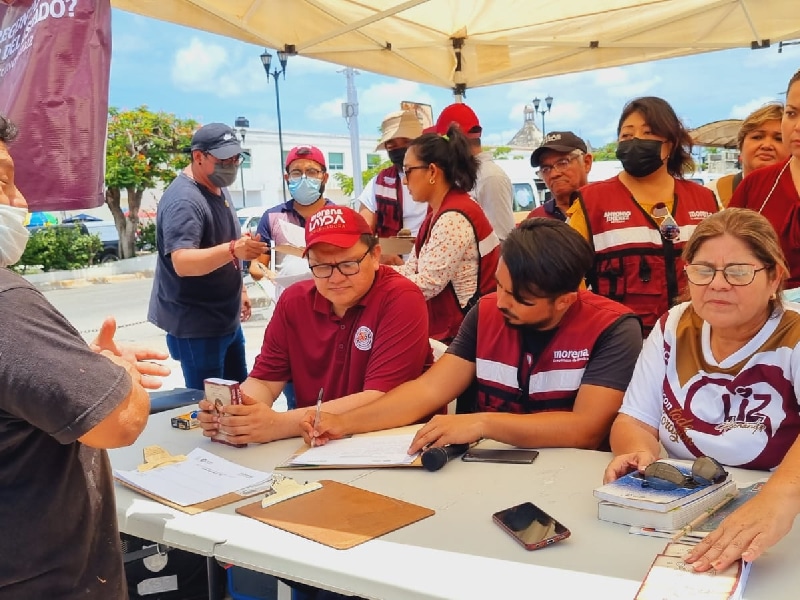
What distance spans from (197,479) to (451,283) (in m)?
1.46

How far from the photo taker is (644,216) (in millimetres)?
2693

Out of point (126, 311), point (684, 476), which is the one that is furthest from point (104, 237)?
point (684, 476)

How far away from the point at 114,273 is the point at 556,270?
1625cm

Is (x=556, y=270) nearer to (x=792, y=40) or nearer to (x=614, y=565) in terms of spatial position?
(x=614, y=565)

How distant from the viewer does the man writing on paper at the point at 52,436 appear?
107 centimetres

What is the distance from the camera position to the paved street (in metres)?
7.83

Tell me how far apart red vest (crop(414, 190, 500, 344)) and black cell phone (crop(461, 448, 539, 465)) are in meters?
1.11

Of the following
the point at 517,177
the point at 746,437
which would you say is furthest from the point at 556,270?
the point at 517,177

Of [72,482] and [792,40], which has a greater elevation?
[792,40]

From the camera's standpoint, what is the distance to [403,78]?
19.3 feet

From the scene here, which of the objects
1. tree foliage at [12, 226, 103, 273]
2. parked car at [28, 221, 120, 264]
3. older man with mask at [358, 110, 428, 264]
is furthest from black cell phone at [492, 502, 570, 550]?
parked car at [28, 221, 120, 264]

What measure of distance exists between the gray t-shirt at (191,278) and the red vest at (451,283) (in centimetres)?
103

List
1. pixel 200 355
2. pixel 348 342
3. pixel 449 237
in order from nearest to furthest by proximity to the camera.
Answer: pixel 348 342 → pixel 449 237 → pixel 200 355

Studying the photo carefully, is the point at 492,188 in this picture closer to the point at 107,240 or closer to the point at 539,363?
the point at 539,363
